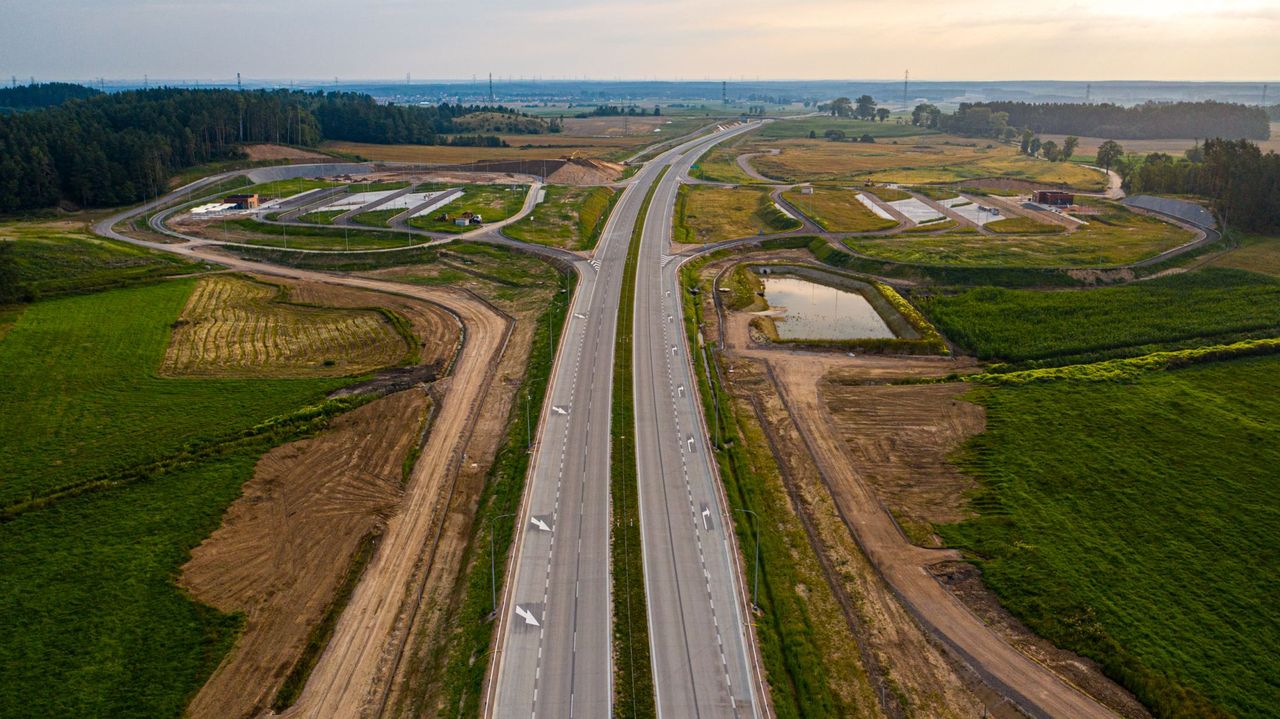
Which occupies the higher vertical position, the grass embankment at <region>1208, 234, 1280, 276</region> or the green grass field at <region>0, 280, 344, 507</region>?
the grass embankment at <region>1208, 234, 1280, 276</region>

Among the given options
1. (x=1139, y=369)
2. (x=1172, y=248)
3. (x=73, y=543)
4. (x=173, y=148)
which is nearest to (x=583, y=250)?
(x=1139, y=369)

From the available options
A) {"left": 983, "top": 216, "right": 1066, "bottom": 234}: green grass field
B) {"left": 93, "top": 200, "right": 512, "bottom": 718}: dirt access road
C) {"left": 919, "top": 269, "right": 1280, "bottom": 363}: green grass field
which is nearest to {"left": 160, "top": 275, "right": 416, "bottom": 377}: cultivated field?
{"left": 93, "top": 200, "right": 512, "bottom": 718}: dirt access road

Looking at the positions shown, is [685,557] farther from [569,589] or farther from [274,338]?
[274,338]

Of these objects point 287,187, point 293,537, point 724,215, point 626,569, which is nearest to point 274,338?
point 293,537

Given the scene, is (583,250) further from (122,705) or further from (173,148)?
(173,148)

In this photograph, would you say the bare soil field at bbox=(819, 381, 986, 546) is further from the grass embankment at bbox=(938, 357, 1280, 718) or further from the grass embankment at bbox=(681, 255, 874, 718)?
the grass embankment at bbox=(681, 255, 874, 718)

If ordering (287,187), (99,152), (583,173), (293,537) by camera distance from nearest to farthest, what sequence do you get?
1. (293,537)
2. (99,152)
3. (287,187)
4. (583,173)
